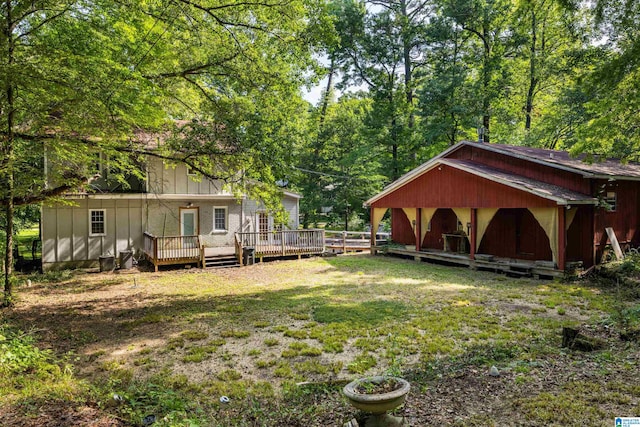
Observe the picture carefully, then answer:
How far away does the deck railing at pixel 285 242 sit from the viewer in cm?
1775

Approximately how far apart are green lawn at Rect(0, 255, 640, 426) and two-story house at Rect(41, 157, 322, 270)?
363 cm

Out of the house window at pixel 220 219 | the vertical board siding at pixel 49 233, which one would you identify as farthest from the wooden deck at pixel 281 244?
the vertical board siding at pixel 49 233

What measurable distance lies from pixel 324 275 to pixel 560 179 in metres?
9.30

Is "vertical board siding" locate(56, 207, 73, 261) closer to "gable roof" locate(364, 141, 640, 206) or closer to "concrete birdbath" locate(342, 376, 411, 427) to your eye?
"gable roof" locate(364, 141, 640, 206)

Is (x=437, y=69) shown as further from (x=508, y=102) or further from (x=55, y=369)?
(x=55, y=369)

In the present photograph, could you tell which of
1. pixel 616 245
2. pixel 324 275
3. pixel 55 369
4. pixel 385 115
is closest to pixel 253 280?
pixel 324 275

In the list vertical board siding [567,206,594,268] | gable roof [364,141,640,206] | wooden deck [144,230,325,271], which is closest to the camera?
gable roof [364,141,640,206]

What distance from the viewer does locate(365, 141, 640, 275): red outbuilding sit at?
12844 mm

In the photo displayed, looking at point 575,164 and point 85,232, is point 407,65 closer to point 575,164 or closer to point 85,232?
point 575,164

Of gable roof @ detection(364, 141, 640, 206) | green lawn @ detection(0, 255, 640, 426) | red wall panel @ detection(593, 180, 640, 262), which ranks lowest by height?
green lawn @ detection(0, 255, 640, 426)

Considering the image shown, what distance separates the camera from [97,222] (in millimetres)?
16781

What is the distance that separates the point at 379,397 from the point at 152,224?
54.4 ft

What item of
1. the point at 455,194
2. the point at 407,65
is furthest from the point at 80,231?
the point at 407,65

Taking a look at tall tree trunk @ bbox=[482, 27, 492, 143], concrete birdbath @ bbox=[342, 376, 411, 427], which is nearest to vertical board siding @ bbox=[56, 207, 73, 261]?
concrete birdbath @ bbox=[342, 376, 411, 427]
